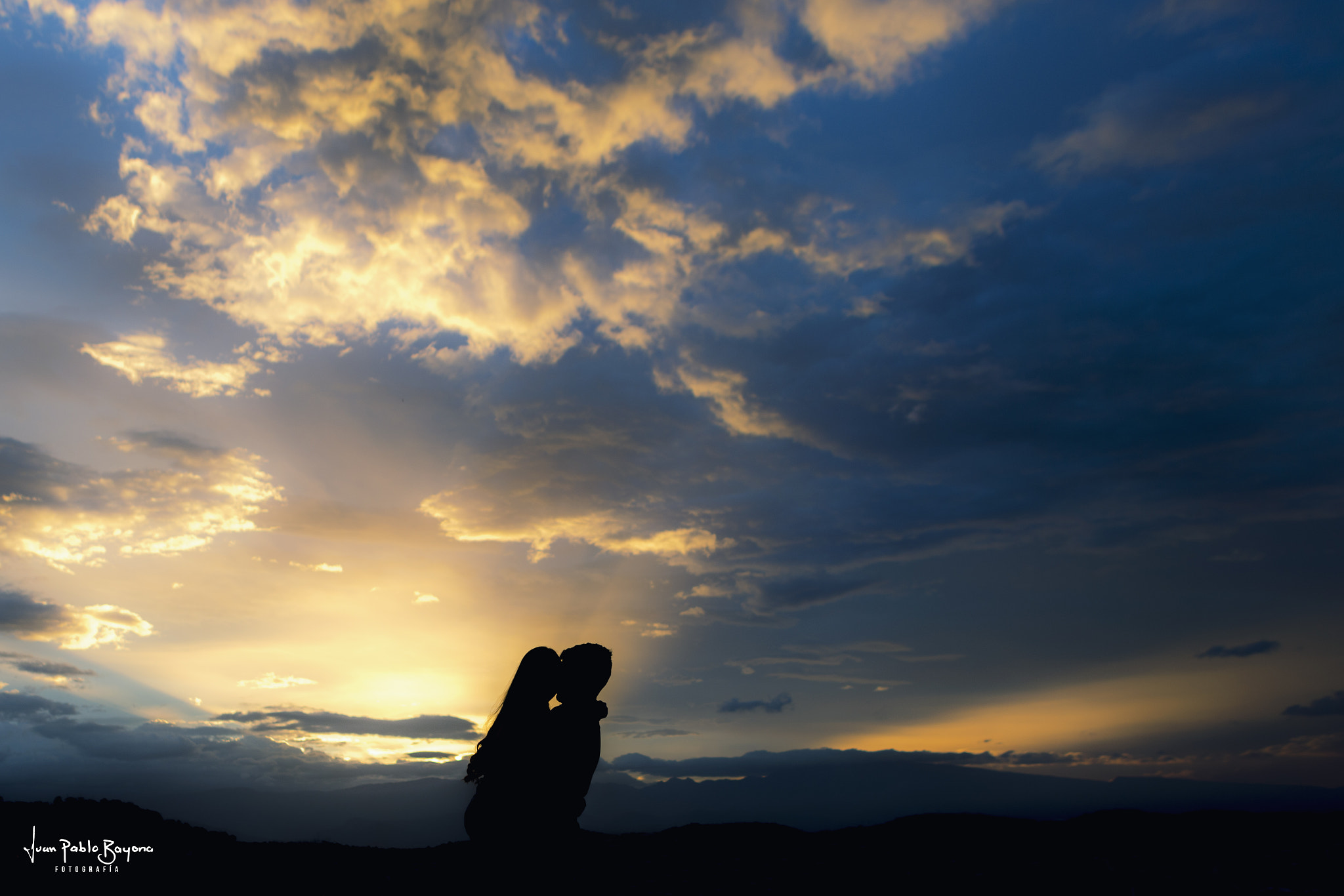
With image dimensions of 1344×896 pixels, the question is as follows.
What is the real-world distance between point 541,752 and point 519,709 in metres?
1.04

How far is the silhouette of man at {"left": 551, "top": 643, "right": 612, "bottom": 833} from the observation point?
47.0 ft

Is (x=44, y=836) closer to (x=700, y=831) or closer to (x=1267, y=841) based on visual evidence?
(x=700, y=831)

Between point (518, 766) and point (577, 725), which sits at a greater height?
point (577, 725)

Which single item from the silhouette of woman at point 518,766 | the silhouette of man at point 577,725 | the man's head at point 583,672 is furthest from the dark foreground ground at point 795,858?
the man's head at point 583,672

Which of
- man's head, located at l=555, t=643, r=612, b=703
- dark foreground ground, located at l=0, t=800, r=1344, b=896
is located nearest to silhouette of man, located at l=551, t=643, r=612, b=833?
man's head, located at l=555, t=643, r=612, b=703

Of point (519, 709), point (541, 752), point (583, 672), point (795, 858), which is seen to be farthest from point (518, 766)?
point (795, 858)

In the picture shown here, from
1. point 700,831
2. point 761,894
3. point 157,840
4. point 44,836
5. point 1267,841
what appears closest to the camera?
point 761,894

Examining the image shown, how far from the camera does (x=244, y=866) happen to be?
1507cm

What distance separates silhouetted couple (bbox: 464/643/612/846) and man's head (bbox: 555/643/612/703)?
0.02 m

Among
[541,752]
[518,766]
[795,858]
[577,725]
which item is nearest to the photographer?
[518,766]

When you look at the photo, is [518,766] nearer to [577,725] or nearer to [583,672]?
[577,725]

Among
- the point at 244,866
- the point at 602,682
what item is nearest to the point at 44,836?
the point at 244,866

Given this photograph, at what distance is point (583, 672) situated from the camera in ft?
49.8

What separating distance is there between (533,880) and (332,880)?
5031mm
